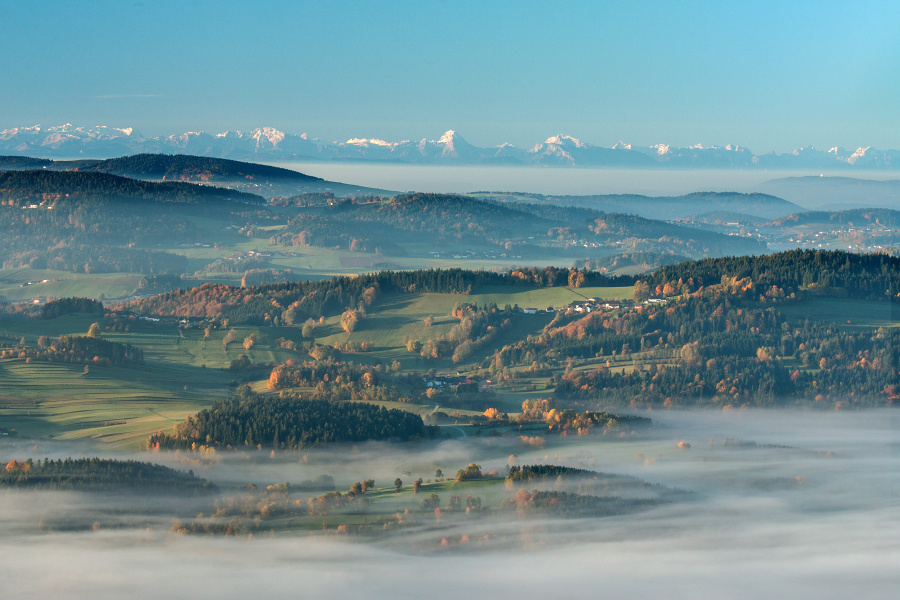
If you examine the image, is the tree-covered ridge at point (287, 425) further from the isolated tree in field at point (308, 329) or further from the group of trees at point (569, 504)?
the isolated tree in field at point (308, 329)

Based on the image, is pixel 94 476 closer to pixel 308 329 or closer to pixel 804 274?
pixel 308 329

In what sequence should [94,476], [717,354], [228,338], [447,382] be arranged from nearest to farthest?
[94,476] < [447,382] < [717,354] < [228,338]

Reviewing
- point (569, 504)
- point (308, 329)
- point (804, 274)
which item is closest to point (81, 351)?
point (308, 329)

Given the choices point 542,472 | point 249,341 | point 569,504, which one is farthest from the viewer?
point 249,341

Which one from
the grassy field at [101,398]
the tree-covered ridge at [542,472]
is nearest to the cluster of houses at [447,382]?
the grassy field at [101,398]

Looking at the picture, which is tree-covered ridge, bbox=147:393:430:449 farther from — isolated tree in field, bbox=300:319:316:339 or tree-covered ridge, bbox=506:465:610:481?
isolated tree in field, bbox=300:319:316:339

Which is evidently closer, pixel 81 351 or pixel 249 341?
pixel 81 351

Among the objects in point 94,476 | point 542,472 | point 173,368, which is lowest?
point 542,472
